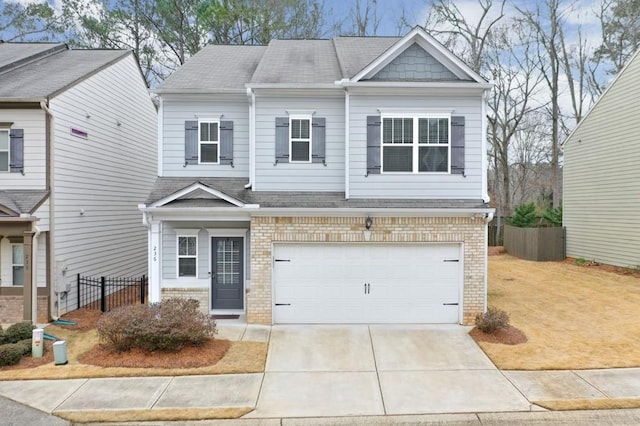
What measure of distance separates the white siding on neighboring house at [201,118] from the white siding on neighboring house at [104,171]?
10.2ft

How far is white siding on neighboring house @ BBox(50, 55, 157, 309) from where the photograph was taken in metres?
12.2

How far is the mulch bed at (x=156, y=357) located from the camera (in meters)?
8.16

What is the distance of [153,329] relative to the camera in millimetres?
8430

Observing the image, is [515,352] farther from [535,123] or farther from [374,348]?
[535,123]

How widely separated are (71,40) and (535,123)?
110 ft

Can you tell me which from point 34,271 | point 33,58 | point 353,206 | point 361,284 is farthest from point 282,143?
point 33,58

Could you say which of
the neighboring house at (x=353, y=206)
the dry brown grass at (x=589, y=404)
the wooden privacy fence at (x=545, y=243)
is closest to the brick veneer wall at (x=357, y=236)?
the neighboring house at (x=353, y=206)

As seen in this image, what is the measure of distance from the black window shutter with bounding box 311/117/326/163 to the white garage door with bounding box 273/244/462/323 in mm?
2341

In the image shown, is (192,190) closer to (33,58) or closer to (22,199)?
(22,199)

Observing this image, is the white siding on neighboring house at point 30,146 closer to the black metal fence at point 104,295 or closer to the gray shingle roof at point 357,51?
the black metal fence at point 104,295

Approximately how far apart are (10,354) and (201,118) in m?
7.12

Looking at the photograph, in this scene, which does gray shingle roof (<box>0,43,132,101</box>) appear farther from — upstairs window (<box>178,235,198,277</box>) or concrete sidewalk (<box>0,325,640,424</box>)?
concrete sidewalk (<box>0,325,640,424</box>)

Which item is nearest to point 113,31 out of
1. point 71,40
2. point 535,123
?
point 71,40

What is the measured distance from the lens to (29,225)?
10742mm
